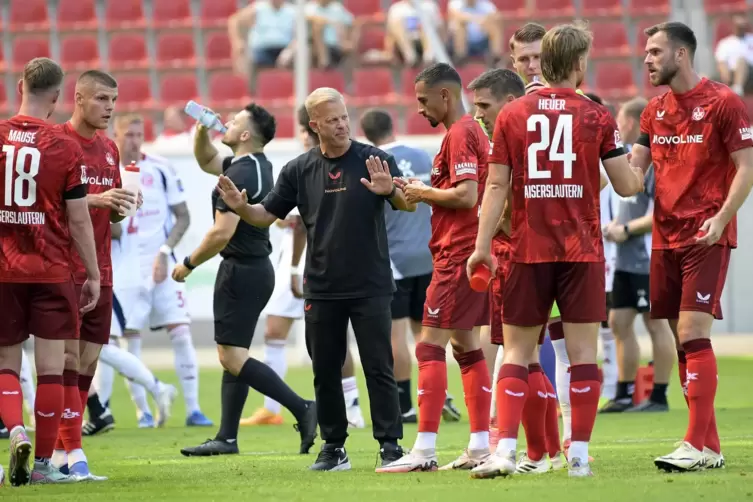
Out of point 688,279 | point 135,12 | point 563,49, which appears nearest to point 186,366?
point 688,279

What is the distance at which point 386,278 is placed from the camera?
6.41 meters

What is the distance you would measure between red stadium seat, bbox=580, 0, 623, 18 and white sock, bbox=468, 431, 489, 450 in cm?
1348

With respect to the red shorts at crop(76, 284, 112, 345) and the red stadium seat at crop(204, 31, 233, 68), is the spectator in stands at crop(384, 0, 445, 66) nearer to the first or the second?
the red stadium seat at crop(204, 31, 233, 68)

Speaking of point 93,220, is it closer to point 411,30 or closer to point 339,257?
point 339,257

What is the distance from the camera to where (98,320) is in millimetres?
6703

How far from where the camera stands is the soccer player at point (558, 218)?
18.0 ft

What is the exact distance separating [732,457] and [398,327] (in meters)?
3.63

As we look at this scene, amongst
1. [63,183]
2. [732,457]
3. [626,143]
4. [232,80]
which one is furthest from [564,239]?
[232,80]

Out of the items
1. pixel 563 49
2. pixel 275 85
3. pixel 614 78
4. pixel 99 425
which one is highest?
pixel 614 78

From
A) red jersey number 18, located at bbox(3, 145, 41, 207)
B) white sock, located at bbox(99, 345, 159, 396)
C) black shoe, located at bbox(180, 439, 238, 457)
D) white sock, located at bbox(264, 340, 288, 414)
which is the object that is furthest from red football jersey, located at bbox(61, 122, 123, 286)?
white sock, located at bbox(264, 340, 288, 414)

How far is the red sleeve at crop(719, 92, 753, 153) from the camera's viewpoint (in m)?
5.88

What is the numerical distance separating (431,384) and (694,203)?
59.6 inches

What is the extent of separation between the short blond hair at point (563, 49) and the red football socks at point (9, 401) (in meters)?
2.89

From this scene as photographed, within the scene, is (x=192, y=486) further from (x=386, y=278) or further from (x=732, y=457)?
(x=732, y=457)
